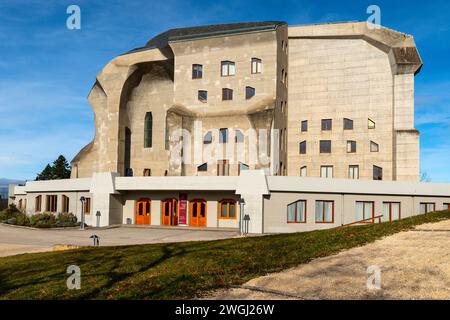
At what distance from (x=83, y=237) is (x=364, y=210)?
2173cm

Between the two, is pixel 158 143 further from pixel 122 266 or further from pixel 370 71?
pixel 122 266

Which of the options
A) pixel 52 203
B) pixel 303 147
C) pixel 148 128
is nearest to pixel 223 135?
pixel 303 147

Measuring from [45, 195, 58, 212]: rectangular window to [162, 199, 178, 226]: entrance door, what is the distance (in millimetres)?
13046

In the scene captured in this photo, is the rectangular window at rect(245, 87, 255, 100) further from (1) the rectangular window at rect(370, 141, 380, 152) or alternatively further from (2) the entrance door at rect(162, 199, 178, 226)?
(1) the rectangular window at rect(370, 141, 380, 152)

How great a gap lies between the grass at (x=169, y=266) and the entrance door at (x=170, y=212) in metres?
19.5

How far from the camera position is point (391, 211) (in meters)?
34.1

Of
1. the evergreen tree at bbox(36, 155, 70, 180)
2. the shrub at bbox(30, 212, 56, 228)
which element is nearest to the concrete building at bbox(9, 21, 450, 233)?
the shrub at bbox(30, 212, 56, 228)

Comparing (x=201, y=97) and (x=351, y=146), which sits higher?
(x=201, y=97)

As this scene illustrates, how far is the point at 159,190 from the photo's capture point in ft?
124

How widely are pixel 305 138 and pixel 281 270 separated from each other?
109 ft

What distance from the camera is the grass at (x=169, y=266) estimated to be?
10.8 meters

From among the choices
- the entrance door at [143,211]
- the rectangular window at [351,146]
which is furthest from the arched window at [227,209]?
the rectangular window at [351,146]

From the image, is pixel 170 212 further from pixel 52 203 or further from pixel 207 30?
pixel 207 30
